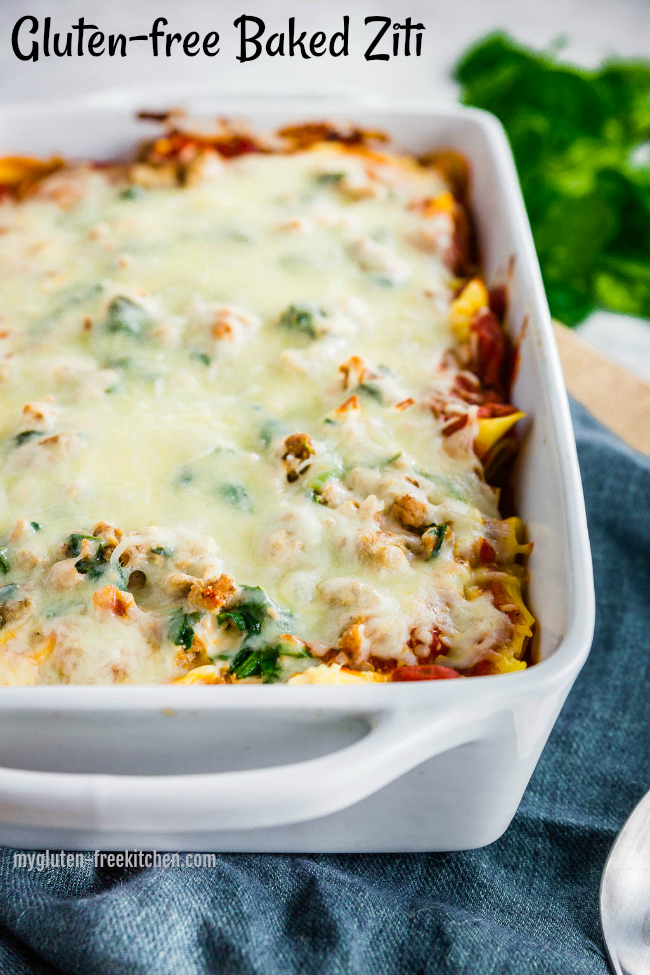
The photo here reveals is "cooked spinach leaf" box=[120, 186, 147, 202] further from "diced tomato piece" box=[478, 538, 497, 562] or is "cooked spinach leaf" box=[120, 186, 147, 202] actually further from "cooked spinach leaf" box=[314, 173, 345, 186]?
"diced tomato piece" box=[478, 538, 497, 562]

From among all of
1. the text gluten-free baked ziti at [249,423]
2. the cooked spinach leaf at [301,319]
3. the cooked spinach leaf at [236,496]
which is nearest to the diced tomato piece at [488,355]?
the text gluten-free baked ziti at [249,423]

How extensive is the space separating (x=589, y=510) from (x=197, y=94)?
5.30 feet

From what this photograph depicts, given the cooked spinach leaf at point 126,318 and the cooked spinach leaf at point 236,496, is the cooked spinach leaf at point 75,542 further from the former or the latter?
the cooked spinach leaf at point 126,318

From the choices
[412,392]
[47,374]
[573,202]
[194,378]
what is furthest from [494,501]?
[573,202]

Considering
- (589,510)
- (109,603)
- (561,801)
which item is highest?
(109,603)

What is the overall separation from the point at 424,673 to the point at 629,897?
0.58 m

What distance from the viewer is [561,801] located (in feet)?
6.08

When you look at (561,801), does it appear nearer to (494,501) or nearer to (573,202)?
(494,501)

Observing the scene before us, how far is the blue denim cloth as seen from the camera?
150cm

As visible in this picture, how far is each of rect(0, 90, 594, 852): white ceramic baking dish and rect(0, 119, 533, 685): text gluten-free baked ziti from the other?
4.2 inches

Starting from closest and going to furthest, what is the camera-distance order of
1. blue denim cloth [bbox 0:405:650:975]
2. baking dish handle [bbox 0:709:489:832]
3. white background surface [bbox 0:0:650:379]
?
baking dish handle [bbox 0:709:489:832] < blue denim cloth [bbox 0:405:650:975] < white background surface [bbox 0:0:650:379]

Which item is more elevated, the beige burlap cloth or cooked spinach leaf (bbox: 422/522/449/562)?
cooked spinach leaf (bbox: 422/522/449/562)

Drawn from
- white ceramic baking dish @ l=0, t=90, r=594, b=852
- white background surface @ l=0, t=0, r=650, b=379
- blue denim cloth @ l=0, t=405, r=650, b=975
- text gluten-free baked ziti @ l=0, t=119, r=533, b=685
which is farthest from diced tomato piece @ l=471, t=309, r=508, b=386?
white background surface @ l=0, t=0, r=650, b=379

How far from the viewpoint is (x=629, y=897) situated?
1.68 m
